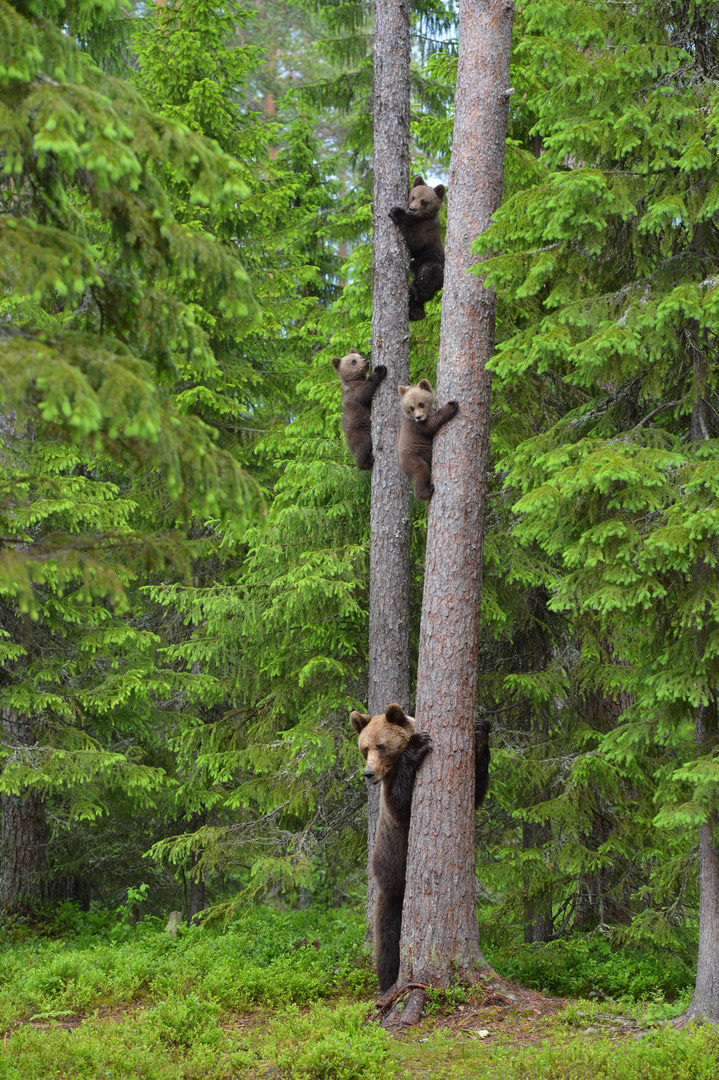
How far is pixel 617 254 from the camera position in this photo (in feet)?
22.1

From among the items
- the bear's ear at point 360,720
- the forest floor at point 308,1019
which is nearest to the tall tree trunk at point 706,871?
the forest floor at point 308,1019

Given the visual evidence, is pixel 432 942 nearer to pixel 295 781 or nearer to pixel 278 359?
pixel 295 781

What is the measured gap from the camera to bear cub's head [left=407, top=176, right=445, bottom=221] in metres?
8.80

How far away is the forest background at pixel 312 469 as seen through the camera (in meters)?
3.98

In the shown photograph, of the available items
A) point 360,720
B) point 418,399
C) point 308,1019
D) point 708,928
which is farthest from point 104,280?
point 708,928

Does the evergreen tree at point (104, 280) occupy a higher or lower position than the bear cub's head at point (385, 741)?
higher

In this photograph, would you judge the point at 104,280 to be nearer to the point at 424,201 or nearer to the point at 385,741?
the point at 385,741

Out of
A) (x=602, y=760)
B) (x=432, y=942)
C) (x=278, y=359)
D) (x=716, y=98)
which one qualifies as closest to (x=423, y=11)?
(x=278, y=359)

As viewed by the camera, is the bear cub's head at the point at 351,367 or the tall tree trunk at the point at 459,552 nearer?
the tall tree trunk at the point at 459,552

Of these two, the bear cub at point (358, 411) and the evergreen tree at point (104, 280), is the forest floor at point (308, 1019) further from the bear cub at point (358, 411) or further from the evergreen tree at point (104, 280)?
the bear cub at point (358, 411)

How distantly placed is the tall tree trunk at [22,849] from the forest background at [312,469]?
0.22 ft

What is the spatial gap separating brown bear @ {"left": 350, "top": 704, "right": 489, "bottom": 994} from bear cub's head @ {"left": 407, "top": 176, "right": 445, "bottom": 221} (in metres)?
4.87

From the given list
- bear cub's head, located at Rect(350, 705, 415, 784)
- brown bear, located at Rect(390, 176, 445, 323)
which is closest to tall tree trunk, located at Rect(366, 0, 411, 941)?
brown bear, located at Rect(390, 176, 445, 323)

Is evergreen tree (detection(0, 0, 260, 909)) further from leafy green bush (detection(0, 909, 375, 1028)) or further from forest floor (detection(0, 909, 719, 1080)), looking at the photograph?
leafy green bush (detection(0, 909, 375, 1028))
